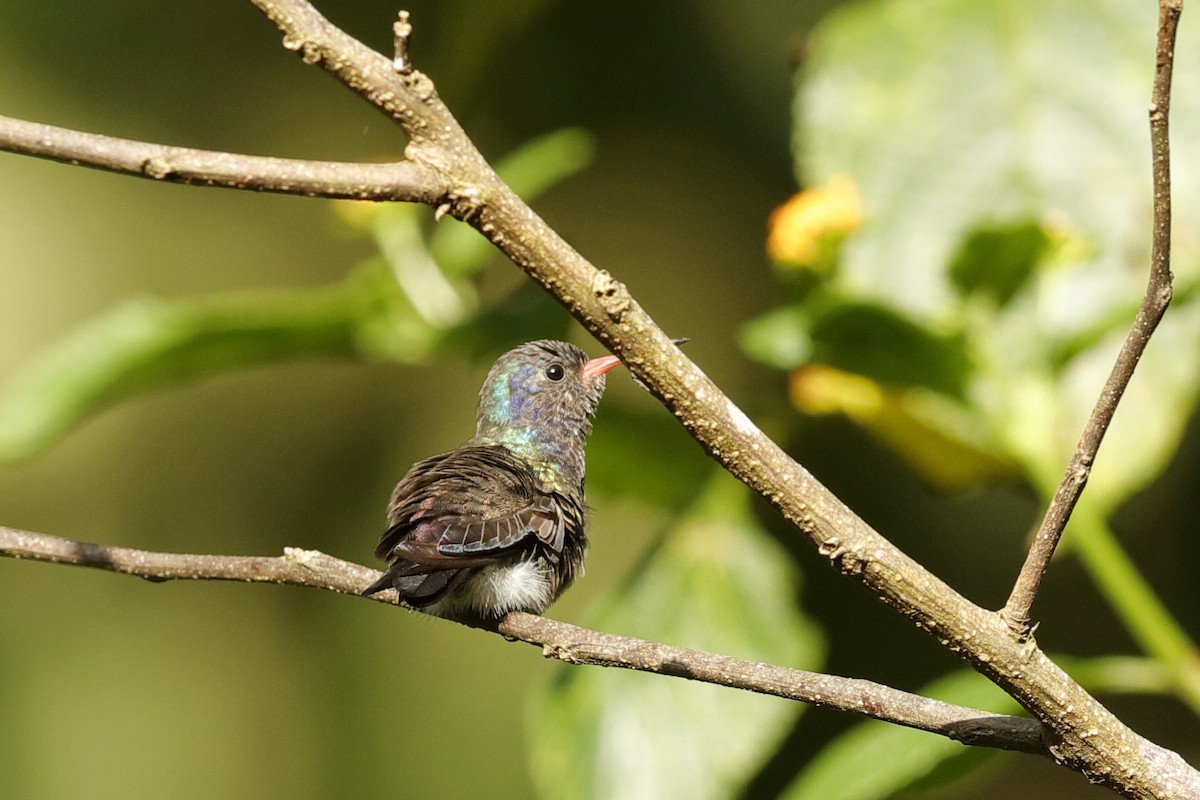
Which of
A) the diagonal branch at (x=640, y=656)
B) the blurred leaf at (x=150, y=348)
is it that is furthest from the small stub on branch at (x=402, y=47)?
the blurred leaf at (x=150, y=348)

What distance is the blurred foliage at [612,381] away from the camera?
6.75 ft

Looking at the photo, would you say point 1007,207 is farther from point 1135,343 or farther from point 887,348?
point 1135,343

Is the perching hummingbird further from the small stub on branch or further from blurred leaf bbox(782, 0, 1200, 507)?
the small stub on branch

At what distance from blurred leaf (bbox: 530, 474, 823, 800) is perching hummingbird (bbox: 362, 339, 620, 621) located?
35 cm

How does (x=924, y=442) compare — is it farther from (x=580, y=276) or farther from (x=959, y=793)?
(x=580, y=276)

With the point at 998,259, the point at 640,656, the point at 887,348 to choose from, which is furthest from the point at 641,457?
the point at 640,656

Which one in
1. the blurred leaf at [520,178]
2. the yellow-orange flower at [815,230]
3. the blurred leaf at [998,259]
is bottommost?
the blurred leaf at [998,259]

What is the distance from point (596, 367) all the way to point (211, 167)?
48.1 inches

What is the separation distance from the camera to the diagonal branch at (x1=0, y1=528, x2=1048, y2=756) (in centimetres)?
108

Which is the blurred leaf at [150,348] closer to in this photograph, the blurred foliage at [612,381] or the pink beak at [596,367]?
the blurred foliage at [612,381]

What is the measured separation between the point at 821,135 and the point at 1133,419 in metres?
0.67

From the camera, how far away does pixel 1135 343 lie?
3.33 ft

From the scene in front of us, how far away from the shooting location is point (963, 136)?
2.30 m


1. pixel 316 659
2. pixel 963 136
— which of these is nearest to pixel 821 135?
pixel 963 136
